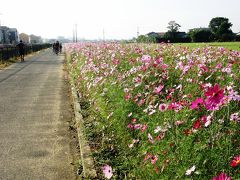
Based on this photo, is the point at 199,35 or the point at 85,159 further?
the point at 199,35

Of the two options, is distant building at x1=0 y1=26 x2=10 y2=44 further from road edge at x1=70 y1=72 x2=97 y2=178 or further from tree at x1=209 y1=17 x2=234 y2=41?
road edge at x1=70 y1=72 x2=97 y2=178

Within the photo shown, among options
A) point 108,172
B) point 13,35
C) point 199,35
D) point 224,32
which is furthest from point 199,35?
point 108,172

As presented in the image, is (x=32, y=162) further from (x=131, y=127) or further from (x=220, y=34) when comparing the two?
(x=220, y=34)

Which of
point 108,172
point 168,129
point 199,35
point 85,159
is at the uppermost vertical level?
point 199,35

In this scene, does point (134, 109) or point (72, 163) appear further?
point (134, 109)

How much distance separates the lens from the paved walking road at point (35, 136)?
15.7 ft

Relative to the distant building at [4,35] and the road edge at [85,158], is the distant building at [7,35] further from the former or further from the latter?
the road edge at [85,158]

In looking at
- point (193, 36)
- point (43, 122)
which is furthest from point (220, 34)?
point (43, 122)

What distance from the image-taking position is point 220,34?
71.1 meters

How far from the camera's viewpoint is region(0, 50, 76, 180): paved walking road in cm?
478

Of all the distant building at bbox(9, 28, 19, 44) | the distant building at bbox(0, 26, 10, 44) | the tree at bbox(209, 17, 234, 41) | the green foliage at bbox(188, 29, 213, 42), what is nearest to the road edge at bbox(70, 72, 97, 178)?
the green foliage at bbox(188, 29, 213, 42)

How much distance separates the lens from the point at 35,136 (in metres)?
6.43

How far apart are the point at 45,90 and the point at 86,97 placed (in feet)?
11.1

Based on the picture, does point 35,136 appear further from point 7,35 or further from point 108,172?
point 7,35
